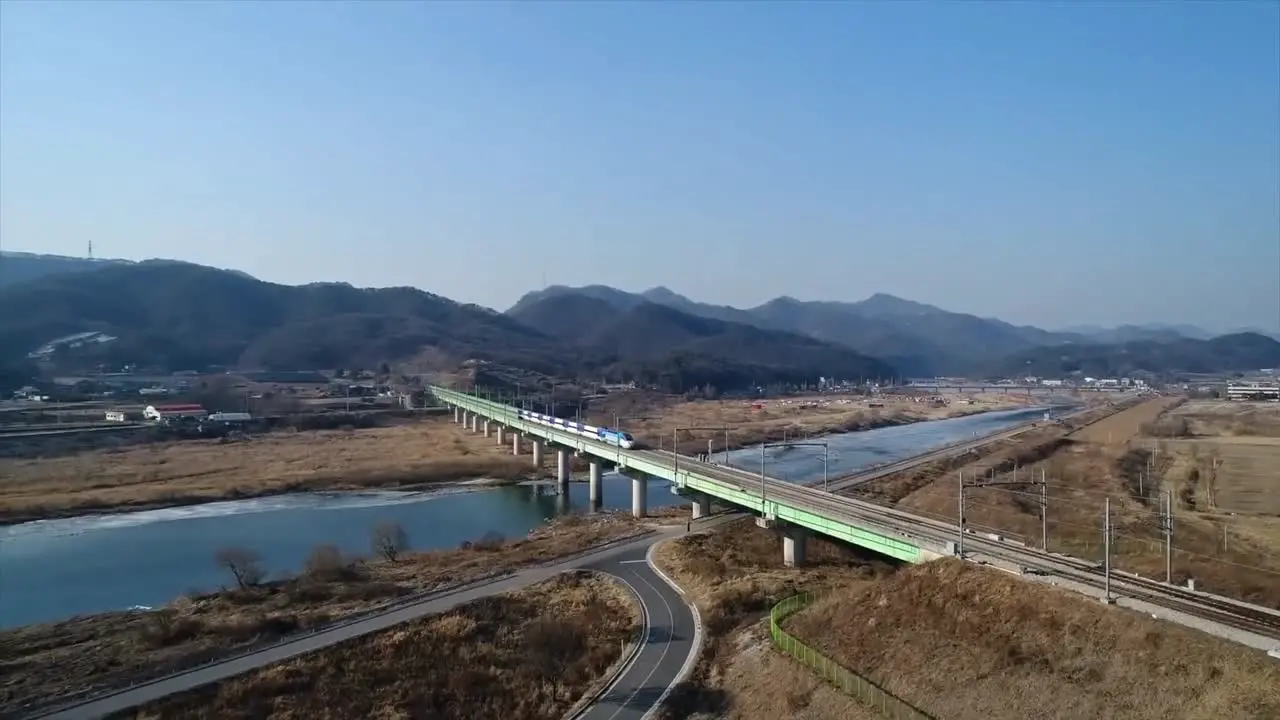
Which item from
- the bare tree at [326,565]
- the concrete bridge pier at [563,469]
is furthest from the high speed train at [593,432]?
the bare tree at [326,565]

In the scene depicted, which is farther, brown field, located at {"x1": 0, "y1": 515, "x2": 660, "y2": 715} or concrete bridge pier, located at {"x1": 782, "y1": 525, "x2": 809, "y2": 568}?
concrete bridge pier, located at {"x1": 782, "y1": 525, "x2": 809, "y2": 568}

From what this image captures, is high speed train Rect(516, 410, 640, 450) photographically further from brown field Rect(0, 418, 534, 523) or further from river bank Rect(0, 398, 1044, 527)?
brown field Rect(0, 418, 534, 523)

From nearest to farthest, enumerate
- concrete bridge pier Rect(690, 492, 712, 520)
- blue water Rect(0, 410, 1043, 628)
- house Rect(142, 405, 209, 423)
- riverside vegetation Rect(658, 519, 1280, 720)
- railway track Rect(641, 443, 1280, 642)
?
1. riverside vegetation Rect(658, 519, 1280, 720)
2. railway track Rect(641, 443, 1280, 642)
3. blue water Rect(0, 410, 1043, 628)
4. concrete bridge pier Rect(690, 492, 712, 520)
5. house Rect(142, 405, 209, 423)

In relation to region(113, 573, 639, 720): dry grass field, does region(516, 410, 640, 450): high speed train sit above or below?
above

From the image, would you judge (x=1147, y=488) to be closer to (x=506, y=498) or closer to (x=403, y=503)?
(x=506, y=498)

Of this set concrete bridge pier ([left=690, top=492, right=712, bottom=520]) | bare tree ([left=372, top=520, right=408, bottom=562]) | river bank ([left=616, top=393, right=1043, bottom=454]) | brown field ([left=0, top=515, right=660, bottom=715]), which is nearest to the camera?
brown field ([left=0, top=515, right=660, bottom=715])

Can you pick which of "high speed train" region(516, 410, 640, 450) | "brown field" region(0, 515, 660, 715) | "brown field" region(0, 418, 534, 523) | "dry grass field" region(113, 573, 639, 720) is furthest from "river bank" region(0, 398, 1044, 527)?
"dry grass field" region(113, 573, 639, 720)
